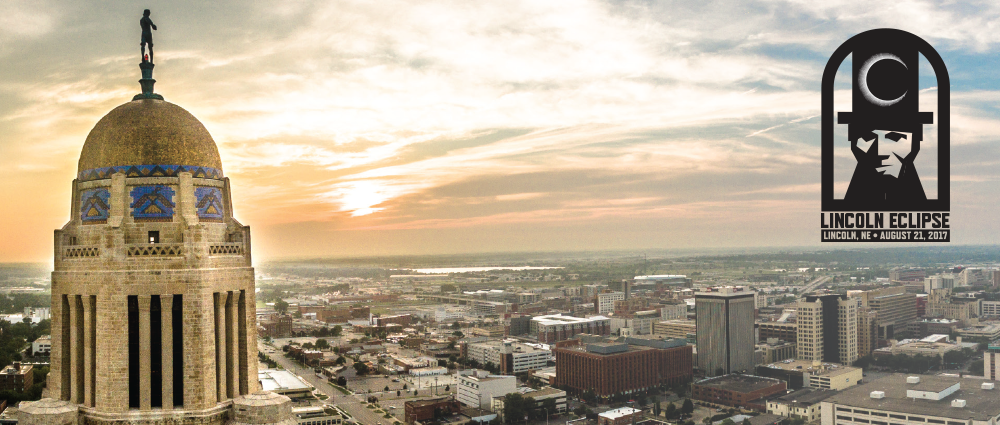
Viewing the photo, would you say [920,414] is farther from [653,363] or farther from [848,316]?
[848,316]

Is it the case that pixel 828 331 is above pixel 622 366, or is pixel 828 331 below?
above

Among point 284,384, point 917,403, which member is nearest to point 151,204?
point 284,384

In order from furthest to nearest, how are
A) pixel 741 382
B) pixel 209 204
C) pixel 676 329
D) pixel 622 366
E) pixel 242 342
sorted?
pixel 676 329 → pixel 622 366 → pixel 741 382 → pixel 242 342 → pixel 209 204

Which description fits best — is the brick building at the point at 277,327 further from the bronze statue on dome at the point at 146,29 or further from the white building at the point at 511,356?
the bronze statue on dome at the point at 146,29

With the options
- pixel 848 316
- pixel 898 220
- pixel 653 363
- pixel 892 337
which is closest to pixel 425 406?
pixel 653 363

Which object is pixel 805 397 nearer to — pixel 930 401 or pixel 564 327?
pixel 930 401

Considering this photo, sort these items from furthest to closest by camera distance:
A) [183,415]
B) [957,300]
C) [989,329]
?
1. [957,300]
2. [989,329]
3. [183,415]

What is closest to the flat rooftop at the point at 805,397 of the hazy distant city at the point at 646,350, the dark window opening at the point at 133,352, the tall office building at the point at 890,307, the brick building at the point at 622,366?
the hazy distant city at the point at 646,350
